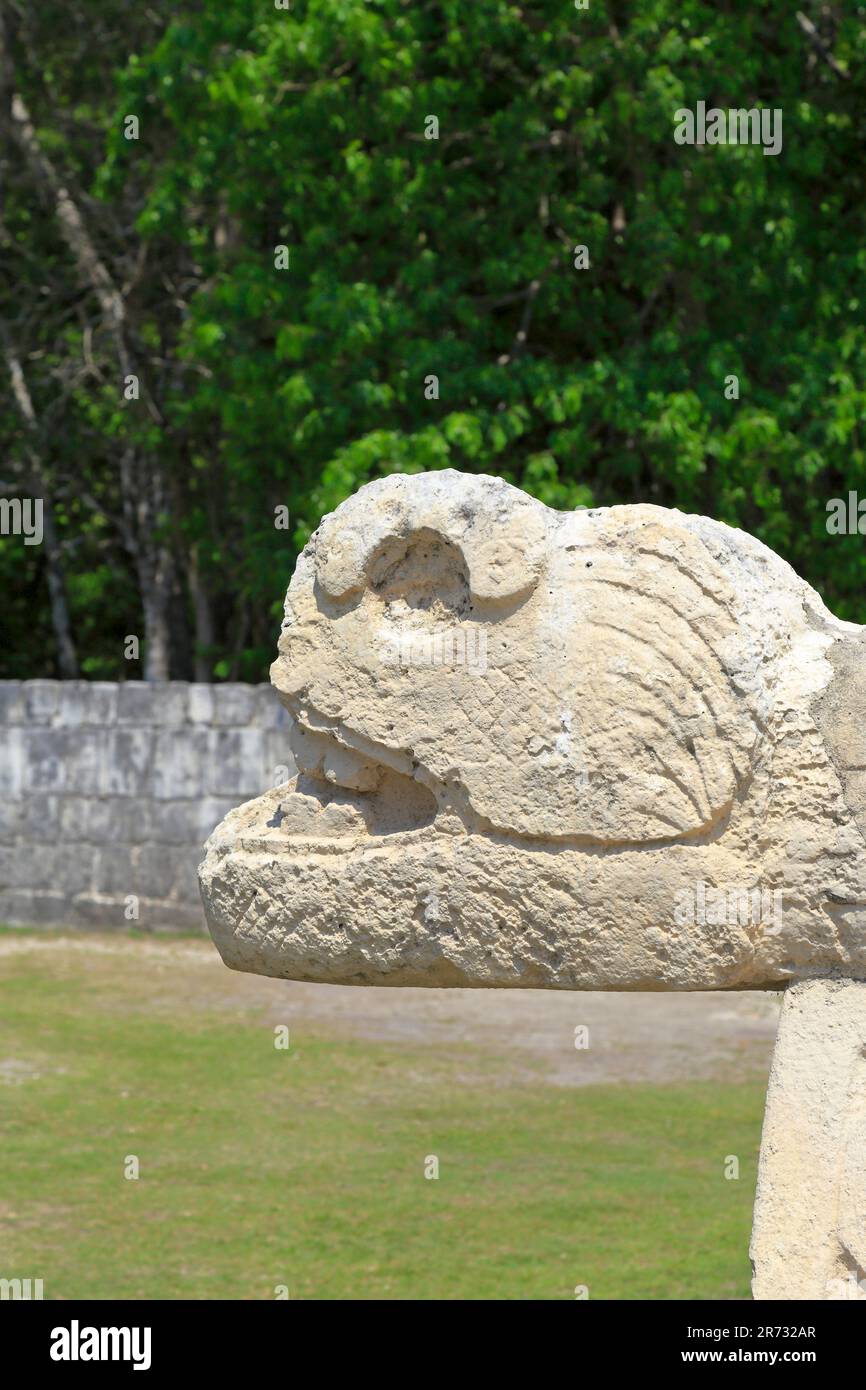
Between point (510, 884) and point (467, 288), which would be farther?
point (467, 288)

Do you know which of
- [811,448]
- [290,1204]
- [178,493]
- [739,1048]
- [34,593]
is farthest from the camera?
[34,593]

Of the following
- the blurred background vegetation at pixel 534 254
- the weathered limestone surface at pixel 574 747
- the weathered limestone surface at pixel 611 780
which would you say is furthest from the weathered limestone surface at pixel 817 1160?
the blurred background vegetation at pixel 534 254

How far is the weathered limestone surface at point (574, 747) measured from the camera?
3557mm

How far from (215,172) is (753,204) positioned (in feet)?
13.2

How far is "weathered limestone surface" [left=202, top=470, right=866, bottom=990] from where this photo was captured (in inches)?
140

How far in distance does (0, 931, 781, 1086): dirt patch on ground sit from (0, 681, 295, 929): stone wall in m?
0.44

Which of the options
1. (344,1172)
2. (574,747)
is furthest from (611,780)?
(344,1172)

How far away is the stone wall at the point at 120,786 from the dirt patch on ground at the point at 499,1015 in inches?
17.5

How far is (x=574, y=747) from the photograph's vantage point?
3.54 metres

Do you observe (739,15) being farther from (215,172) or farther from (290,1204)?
(290,1204)

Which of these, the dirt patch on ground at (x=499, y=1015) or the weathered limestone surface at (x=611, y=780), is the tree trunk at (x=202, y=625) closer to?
the dirt patch on ground at (x=499, y=1015)

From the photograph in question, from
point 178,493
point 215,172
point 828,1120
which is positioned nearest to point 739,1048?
point 828,1120

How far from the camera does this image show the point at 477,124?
1262cm

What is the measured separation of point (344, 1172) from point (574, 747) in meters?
4.21
